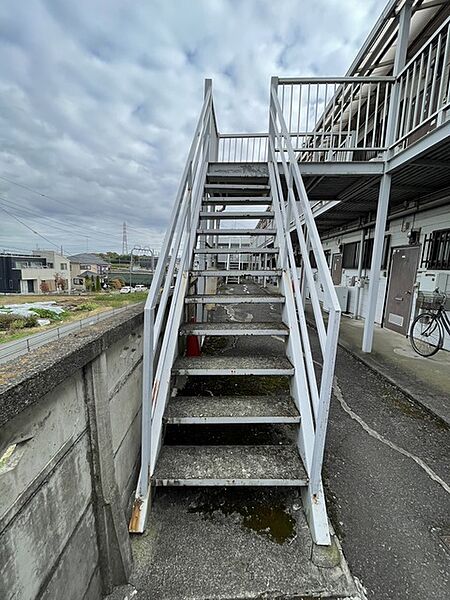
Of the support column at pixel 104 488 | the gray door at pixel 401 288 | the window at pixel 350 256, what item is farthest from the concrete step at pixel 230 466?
the window at pixel 350 256

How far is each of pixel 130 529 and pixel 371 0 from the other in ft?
21.3

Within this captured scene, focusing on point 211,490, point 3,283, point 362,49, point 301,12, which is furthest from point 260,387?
point 3,283

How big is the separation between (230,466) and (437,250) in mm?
5363

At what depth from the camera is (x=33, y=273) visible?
30.4 meters

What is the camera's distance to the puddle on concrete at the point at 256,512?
1.51 metres

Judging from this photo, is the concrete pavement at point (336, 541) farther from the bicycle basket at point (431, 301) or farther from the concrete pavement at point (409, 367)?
the bicycle basket at point (431, 301)

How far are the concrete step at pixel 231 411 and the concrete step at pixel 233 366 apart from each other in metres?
0.22

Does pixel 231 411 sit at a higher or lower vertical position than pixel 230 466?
higher

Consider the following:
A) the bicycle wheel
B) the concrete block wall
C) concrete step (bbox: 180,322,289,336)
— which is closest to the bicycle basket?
the bicycle wheel

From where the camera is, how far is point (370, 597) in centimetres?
123

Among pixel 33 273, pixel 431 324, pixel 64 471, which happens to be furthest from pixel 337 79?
pixel 33 273

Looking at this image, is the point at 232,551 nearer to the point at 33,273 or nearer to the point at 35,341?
the point at 35,341

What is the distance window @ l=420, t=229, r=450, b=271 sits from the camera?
473cm

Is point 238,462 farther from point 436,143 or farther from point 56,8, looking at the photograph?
point 56,8
